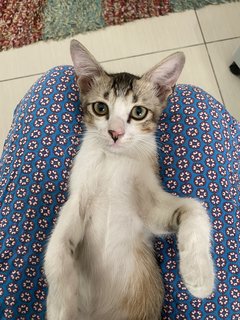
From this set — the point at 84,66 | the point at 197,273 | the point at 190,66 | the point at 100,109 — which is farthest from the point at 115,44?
the point at 197,273

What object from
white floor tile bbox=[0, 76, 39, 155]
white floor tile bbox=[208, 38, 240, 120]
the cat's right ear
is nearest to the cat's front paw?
the cat's right ear

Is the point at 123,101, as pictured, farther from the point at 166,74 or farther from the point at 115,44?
the point at 115,44

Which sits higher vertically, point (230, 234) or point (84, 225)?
point (84, 225)

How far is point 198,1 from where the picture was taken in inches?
80.4

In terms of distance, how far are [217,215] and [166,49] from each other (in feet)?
3.26

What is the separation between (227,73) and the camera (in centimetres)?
193

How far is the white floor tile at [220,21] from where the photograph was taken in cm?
200

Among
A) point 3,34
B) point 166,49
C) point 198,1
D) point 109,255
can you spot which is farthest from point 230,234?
point 3,34

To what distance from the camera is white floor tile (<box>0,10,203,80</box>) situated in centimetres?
197

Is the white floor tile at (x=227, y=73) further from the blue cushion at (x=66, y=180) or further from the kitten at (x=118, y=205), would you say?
the kitten at (x=118, y=205)

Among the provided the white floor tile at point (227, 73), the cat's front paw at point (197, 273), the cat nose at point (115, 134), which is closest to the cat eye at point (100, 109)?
the cat nose at point (115, 134)

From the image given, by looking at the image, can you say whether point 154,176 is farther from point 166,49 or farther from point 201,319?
point 166,49

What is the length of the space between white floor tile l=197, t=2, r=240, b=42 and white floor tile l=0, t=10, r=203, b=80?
52mm

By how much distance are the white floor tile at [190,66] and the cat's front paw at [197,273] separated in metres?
1.10
